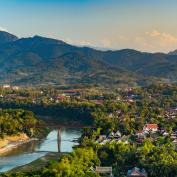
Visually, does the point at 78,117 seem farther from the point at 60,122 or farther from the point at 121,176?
the point at 121,176

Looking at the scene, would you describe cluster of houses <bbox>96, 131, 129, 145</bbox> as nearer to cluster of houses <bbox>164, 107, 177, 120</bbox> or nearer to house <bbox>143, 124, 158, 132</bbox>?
house <bbox>143, 124, 158, 132</bbox>

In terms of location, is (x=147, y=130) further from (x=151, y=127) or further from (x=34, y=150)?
(x=34, y=150)

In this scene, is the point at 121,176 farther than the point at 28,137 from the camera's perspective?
No

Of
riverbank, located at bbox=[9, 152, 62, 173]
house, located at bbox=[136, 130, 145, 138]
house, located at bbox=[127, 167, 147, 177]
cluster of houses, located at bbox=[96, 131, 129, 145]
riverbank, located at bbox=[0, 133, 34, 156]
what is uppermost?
house, located at bbox=[136, 130, 145, 138]

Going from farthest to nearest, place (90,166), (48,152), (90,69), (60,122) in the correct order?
(90,69) < (60,122) < (48,152) < (90,166)

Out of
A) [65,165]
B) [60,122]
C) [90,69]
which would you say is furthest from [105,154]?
[90,69]

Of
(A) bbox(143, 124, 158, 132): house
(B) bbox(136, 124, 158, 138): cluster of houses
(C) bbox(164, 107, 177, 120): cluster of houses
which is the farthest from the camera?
(C) bbox(164, 107, 177, 120): cluster of houses

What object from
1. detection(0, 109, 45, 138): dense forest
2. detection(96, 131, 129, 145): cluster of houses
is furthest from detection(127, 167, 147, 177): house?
detection(0, 109, 45, 138): dense forest
